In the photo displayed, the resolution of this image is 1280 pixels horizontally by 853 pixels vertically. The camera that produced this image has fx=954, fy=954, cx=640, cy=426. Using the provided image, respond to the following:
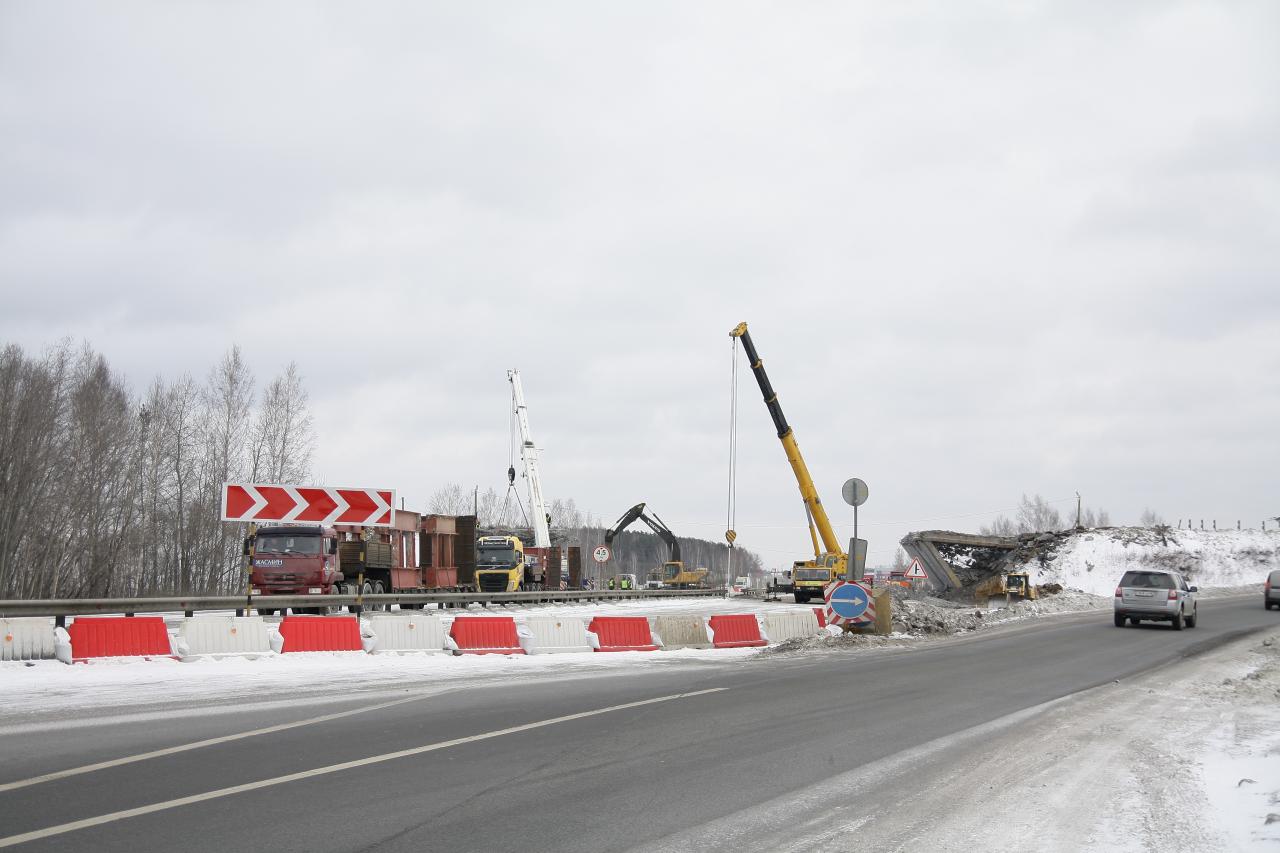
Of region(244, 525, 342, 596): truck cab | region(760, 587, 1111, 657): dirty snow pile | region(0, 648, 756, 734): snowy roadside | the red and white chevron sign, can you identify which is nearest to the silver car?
region(760, 587, 1111, 657): dirty snow pile

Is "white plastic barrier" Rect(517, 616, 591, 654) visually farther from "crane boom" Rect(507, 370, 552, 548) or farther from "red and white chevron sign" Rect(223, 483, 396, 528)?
"crane boom" Rect(507, 370, 552, 548)

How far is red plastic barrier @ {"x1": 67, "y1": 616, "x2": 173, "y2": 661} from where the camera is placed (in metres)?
14.4

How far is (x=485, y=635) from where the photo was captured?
1800 centimetres

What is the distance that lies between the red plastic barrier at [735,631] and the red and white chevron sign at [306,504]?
→ 7620 mm

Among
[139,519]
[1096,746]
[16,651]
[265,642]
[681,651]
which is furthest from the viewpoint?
[139,519]

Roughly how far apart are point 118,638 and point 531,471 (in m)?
42.2

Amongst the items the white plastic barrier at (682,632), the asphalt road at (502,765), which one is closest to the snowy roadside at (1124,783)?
the asphalt road at (502,765)

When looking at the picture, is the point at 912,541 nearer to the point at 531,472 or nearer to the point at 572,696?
the point at 531,472

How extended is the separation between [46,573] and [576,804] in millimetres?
51020

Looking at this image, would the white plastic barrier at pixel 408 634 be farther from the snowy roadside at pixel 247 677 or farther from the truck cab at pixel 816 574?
the truck cab at pixel 816 574

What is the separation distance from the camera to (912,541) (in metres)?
48.4

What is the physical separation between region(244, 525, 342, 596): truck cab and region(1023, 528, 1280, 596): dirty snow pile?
120 ft

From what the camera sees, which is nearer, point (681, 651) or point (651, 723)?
point (651, 723)

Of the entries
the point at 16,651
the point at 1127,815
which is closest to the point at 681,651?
the point at 16,651
